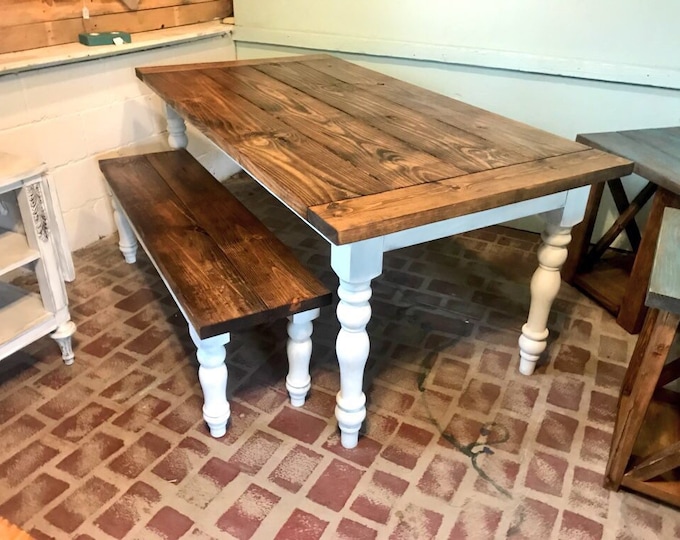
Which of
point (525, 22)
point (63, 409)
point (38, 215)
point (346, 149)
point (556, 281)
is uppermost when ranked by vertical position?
point (525, 22)

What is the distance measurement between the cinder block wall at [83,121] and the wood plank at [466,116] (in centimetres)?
90

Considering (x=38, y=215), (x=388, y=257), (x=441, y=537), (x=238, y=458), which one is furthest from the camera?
(x=388, y=257)

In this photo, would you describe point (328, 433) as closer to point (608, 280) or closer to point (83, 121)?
point (608, 280)

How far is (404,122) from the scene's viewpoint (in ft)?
6.41

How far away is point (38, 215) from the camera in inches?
72.0

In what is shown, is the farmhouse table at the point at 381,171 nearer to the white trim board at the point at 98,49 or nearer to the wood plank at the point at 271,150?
the wood plank at the point at 271,150

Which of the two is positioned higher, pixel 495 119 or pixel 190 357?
pixel 495 119

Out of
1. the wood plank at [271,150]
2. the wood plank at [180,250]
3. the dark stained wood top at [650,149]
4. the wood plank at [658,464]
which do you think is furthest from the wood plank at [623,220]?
the wood plank at [180,250]

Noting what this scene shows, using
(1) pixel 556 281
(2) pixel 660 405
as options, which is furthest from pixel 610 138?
(2) pixel 660 405

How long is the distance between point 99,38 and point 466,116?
1.74m

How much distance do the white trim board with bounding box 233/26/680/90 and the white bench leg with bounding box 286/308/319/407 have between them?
1.69m

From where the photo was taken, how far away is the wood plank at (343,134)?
155 centimetres

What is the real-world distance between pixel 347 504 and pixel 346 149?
0.98m

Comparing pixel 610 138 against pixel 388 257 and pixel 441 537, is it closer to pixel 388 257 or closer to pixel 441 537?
pixel 388 257
